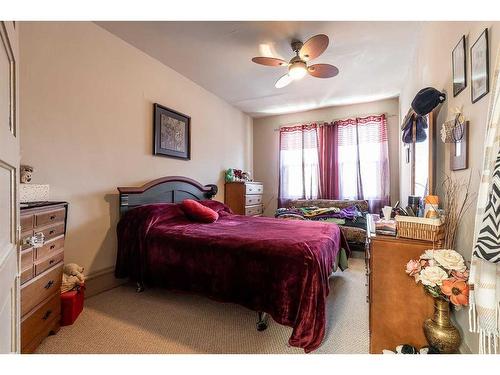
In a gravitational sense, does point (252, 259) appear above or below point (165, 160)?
below

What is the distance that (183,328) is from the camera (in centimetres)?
172

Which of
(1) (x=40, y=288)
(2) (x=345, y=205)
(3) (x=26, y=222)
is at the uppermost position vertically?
(3) (x=26, y=222)

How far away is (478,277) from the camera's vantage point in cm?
87

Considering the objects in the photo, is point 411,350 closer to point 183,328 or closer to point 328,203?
point 183,328

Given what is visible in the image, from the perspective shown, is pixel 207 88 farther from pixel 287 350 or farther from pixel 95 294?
pixel 287 350

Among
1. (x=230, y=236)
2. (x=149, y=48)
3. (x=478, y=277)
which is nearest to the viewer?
(x=478, y=277)

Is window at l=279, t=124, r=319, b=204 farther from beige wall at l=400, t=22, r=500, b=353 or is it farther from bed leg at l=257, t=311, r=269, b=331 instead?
bed leg at l=257, t=311, r=269, b=331

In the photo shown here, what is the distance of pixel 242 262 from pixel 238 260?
0.12 ft

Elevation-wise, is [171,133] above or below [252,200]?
above

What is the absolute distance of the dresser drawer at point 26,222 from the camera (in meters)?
1.29

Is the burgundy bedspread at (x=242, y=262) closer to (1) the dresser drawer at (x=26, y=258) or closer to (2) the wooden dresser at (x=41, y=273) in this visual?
(2) the wooden dresser at (x=41, y=273)

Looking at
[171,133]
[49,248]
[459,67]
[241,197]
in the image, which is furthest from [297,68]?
[49,248]
